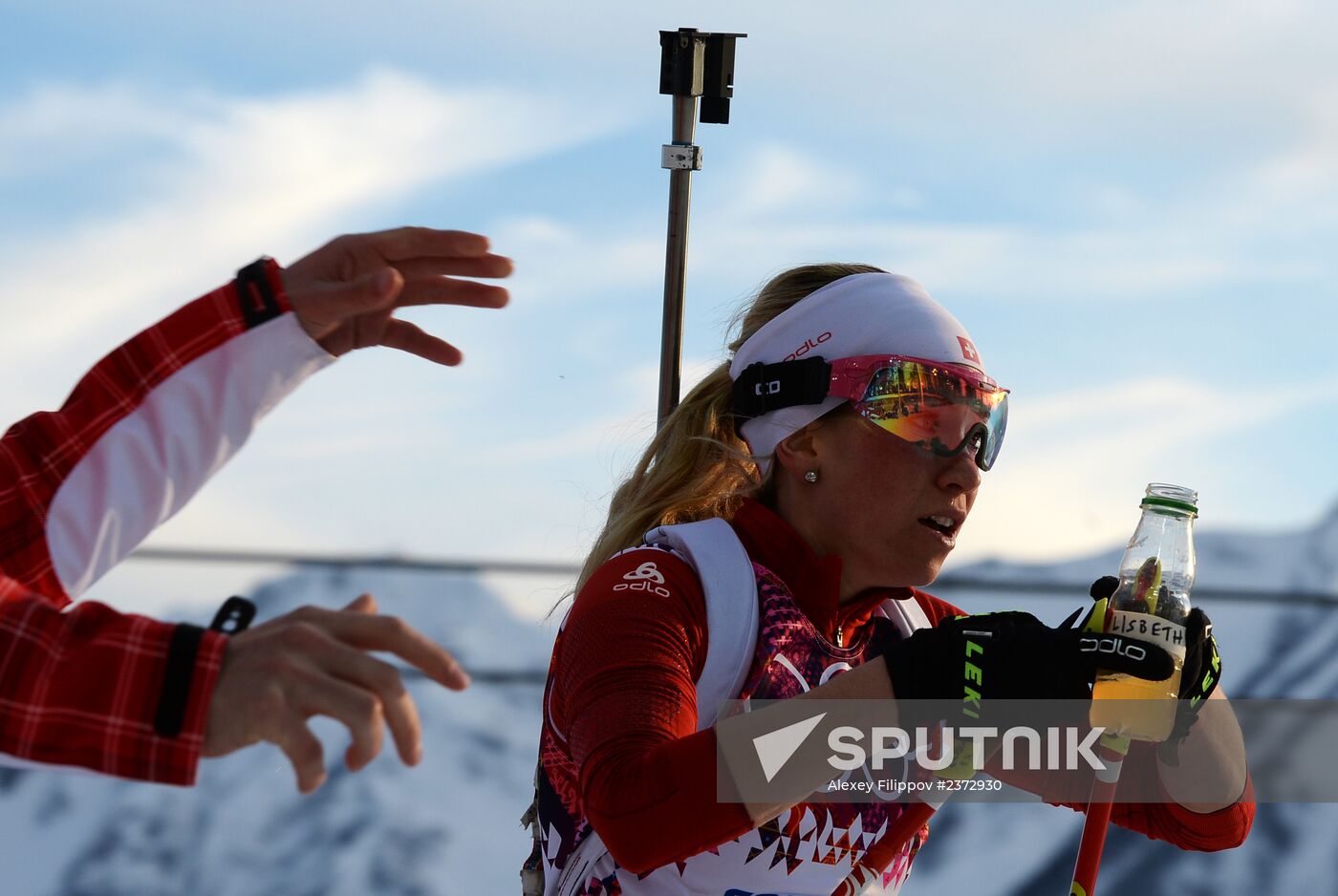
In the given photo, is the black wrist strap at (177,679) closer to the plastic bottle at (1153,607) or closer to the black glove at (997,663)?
the black glove at (997,663)

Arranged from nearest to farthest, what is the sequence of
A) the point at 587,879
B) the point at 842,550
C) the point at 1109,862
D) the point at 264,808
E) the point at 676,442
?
the point at 587,879, the point at 842,550, the point at 676,442, the point at 264,808, the point at 1109,862

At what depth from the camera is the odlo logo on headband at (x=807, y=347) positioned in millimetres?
2361

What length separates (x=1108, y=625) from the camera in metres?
1.89

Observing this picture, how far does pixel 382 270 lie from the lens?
4.05ft

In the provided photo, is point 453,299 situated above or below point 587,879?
above

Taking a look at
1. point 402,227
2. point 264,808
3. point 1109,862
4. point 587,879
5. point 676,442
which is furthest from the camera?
point 1109,862

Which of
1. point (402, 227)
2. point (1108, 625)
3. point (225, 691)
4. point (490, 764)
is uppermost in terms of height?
point (402, 227)

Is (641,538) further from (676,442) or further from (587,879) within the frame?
(587,879)

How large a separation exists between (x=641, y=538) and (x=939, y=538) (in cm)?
49

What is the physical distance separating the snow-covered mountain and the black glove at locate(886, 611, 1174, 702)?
1486 mm

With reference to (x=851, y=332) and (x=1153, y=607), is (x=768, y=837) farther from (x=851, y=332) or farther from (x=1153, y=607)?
(x=851, y=332)

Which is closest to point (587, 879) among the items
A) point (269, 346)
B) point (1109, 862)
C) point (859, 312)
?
point (859, 312)

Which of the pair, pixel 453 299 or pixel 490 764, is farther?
pixel 490 764

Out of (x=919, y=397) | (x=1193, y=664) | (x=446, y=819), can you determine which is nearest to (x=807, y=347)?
(x=919, y=397)
